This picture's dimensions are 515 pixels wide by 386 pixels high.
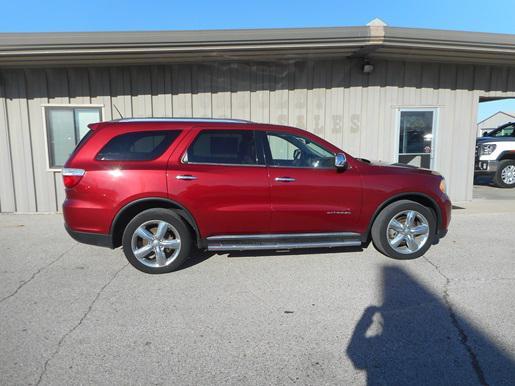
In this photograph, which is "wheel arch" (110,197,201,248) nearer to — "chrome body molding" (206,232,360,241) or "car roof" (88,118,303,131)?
"chrome body molding" (206,232,360,241)

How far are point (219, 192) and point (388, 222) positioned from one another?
2212 mm

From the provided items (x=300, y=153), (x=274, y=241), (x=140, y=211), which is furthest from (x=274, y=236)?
(x=140, y=211)

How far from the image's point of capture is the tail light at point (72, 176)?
4340 millimetres

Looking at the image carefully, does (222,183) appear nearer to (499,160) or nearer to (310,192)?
(310,192)

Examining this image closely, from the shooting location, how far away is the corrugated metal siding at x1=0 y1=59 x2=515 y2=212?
791 centimetres

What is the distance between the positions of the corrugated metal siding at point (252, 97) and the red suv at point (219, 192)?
3535 millimetres

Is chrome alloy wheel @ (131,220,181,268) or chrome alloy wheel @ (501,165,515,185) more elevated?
chrome alloy wheel @ (501,165,515,185)

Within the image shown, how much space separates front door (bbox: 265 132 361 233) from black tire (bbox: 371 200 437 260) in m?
0.34

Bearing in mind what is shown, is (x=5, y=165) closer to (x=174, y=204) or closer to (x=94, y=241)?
(x=94, y=241)

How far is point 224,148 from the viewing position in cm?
465

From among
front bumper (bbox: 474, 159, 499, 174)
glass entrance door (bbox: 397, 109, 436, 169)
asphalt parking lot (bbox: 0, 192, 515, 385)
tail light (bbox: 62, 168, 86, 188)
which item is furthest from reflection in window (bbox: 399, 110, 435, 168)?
tail light (bbox: 62, 168, 86, 188)

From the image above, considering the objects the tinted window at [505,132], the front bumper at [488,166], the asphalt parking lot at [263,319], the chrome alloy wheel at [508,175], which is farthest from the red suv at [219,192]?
Answer: the tinted window at [505,132]

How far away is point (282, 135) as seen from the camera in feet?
15.9

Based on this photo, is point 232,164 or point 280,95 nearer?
point 232,164
